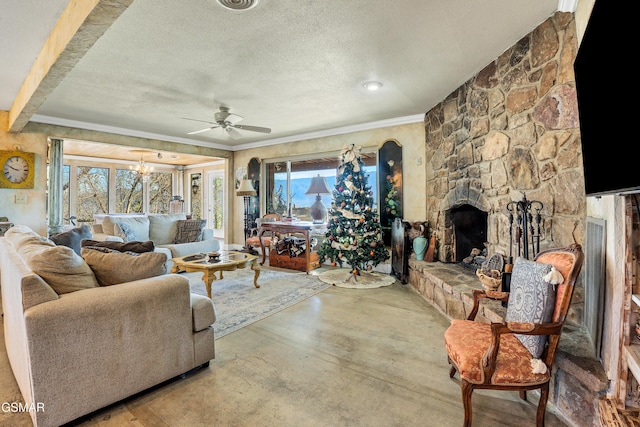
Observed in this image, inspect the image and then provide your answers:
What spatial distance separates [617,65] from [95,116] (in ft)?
19.3

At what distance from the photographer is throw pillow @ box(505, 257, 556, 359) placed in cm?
154

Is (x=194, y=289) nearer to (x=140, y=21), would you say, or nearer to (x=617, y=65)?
(x=140, y=21)

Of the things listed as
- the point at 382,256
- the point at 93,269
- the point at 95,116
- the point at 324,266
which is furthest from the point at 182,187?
the point at 93,269

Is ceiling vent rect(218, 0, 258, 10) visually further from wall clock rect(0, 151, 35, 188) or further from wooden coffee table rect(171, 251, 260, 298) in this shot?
wall clock rect(0, 151, 35, 188)

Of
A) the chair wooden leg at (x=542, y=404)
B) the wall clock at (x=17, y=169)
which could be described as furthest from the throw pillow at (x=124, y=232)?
the chair wooden leg at (x=542, y=404)

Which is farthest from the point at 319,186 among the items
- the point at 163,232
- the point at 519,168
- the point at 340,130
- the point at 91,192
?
the point at 91,192

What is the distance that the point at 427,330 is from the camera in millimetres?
2811

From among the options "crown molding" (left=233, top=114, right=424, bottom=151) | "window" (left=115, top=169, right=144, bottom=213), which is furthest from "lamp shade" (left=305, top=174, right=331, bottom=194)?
"window" (left=115, top=169, right=144, bottom=213)

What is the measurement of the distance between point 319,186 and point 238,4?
3757mm

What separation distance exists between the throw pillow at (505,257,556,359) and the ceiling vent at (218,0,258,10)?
2.42m

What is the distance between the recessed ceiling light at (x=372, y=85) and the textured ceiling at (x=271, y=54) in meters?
0.08

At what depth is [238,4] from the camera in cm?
204

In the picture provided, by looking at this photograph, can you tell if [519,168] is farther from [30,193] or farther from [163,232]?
[30,193]

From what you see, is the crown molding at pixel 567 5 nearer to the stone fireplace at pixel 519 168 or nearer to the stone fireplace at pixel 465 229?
the stone fireplace at pixel 519 168
